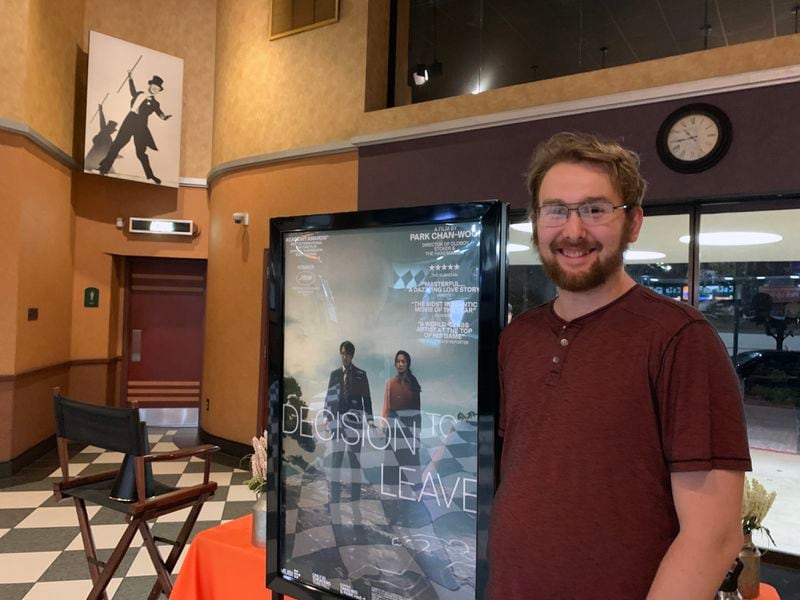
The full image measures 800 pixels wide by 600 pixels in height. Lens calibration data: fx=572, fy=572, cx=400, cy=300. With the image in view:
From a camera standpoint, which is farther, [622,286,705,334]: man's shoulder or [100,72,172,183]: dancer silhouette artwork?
[100,72,172,183]: dancer silhouette artwork

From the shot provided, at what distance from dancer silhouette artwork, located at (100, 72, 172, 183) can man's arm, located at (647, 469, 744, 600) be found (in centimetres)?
671

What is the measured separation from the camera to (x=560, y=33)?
4.73m

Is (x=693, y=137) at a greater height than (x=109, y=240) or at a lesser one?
greater

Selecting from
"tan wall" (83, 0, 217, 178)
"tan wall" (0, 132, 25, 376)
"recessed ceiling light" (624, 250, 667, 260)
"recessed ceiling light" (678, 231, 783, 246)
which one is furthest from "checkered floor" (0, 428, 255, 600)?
"recessed ceiling light" (678, 231, 783, 246)

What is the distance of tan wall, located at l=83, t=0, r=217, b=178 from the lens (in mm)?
6797

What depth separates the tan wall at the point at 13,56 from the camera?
16.7 feet

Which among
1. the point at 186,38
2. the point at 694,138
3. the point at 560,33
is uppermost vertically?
the point at 186,38

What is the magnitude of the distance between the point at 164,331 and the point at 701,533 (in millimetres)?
7451

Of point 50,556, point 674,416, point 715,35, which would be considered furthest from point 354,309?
point 715,35

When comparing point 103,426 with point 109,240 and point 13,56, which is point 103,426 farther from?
point 109,240

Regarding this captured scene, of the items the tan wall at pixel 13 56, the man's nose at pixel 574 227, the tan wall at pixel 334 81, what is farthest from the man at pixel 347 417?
the tan wall at pixel 13 56

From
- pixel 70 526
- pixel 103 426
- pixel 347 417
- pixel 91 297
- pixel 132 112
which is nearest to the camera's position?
pixel 347 417

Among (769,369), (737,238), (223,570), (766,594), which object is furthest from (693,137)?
A: (223,570)

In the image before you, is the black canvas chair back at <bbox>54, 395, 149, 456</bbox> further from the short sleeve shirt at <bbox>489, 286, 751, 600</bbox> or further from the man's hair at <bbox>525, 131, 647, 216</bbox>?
the man's hair at <bbox>525, 131, 647, 216</bbox>
